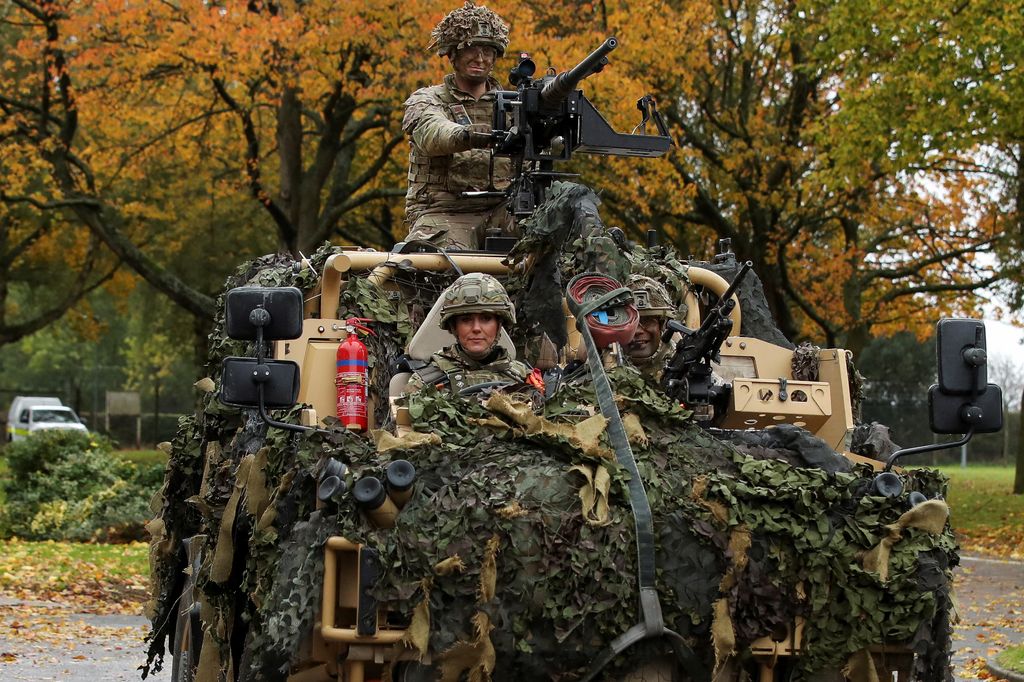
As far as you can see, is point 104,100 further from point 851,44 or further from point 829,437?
point 829,437

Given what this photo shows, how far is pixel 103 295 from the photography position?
43.0 m

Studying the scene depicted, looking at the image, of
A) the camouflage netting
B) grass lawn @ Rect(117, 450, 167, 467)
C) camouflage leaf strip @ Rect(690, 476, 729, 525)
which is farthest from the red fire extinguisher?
grass lawn @ Rect(117, 450, 167, 467)

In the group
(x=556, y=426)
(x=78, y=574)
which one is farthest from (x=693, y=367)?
(x=78, y=574)

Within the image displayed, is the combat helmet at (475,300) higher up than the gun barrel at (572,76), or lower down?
lower down

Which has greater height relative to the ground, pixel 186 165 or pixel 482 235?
pixel 186 165

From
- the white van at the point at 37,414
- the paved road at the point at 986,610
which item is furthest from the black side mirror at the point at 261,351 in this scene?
the white van at the point at 37,414

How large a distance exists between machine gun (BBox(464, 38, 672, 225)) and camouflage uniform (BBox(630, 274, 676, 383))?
1.36 meters

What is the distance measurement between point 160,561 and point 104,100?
16700mm

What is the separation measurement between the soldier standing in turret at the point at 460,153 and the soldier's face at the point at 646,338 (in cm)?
215

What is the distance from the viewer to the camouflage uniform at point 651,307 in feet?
22.9

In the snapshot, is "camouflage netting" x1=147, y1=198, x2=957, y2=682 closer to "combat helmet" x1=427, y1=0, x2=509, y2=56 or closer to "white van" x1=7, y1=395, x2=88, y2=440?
"combat helmet" x1=427, y1=0, x2=509, y2=56

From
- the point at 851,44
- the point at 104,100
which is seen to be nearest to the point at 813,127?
the point at 851,44

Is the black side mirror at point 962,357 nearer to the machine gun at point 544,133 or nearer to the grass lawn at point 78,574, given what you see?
the machine gun at point 544,133

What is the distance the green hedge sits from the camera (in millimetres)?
19625
